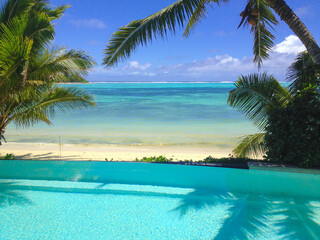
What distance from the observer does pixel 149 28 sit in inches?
194

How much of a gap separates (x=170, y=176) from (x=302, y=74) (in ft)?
9.64

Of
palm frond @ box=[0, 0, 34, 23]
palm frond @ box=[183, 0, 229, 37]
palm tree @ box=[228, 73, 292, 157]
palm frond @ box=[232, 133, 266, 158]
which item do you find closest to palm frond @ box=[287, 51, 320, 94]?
palm tree @ box=[228, 73, 292, 157]

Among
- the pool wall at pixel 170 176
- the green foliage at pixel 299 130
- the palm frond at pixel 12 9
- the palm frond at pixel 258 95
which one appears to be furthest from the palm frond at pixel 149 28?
the green foliage at pixel 299 130

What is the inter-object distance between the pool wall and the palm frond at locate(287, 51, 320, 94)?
155 cm

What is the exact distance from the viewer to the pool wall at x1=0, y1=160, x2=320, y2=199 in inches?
179

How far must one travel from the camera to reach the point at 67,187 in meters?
4.93

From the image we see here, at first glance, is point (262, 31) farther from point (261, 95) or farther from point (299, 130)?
point (299, 130)

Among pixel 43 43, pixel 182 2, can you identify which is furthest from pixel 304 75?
pixel 43 43

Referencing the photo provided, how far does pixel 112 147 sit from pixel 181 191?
16.6 ft

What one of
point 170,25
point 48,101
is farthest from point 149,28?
point 48,101

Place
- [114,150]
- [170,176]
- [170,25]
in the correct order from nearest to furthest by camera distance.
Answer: [170,25] < [170,176] < [114,150]

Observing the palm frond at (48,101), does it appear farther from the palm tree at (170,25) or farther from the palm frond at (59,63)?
the palm tree at (170,25)

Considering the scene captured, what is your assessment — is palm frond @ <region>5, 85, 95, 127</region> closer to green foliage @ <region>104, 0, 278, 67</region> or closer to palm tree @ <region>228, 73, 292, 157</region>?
green foliage @ <region>104, 0, 278, 67</region>

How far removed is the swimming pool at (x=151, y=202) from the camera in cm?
358
